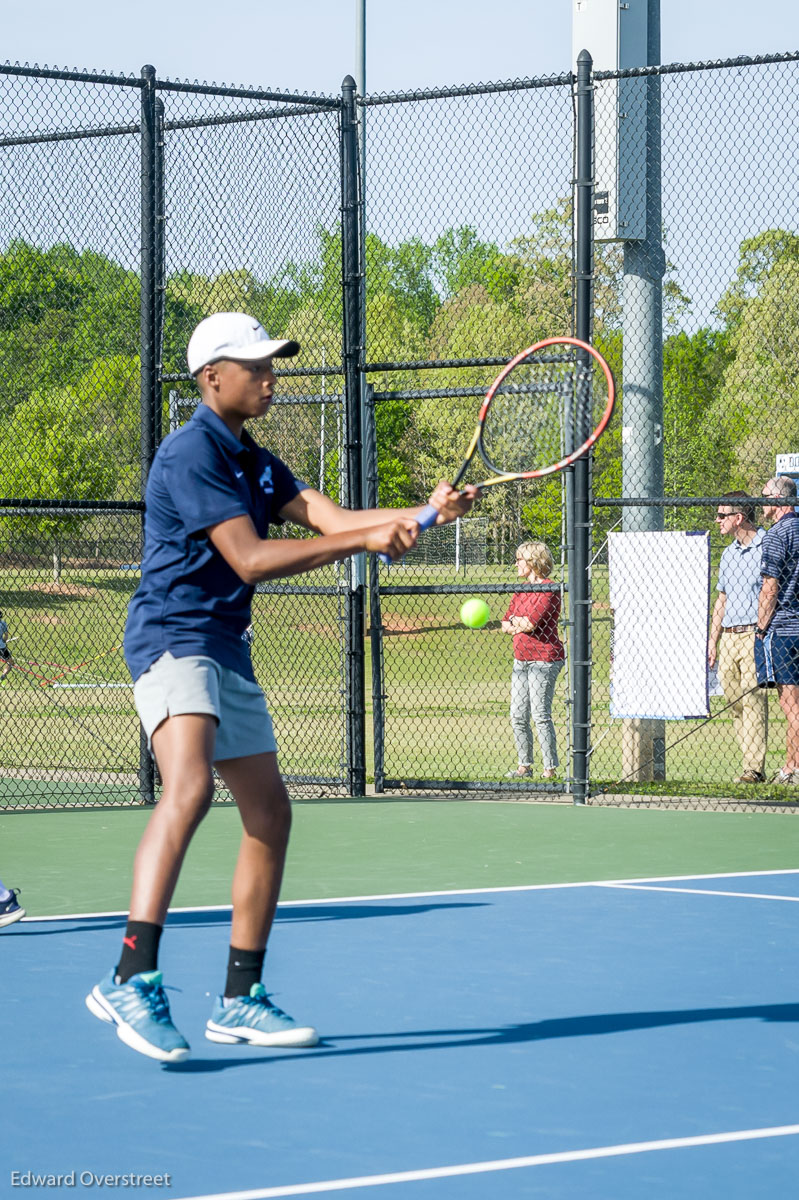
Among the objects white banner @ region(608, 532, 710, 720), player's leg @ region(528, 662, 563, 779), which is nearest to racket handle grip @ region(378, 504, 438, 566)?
white banner @ region(608, 532, 710, 720)

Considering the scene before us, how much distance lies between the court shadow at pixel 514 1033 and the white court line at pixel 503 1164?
933mm

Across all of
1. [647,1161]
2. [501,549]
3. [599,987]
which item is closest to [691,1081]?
[647,1161]

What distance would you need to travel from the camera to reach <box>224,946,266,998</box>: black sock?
4.84 meters

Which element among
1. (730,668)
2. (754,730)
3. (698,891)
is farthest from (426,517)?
(730,668)

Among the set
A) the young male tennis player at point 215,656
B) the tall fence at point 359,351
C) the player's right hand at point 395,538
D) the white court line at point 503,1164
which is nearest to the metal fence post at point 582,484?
the tall fence at point 359,351

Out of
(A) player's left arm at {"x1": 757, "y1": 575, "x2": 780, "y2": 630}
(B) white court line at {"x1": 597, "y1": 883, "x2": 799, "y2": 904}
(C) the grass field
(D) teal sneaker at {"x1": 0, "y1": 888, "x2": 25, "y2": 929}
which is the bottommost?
(C) the grass field

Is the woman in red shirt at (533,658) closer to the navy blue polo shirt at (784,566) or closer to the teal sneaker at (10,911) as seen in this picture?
the navy blue polo shirt at (784,566)

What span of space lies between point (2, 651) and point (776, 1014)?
1249cm

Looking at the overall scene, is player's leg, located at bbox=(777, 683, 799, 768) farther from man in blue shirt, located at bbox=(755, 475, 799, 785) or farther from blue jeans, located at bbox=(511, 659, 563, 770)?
blue jeans, located at bbox=(511, 659, 563, 770)

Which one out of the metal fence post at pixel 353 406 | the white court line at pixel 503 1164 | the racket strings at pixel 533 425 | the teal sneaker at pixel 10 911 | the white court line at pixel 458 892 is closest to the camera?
the white court line at pixel 503 1164

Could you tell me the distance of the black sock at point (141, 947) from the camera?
181 inches

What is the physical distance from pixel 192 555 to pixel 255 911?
3.28 ft

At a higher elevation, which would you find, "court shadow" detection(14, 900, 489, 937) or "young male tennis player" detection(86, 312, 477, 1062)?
"young male tennis player" detection(86, 312, 477, 1062)

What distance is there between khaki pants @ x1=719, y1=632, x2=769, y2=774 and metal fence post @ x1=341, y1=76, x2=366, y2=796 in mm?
2390
